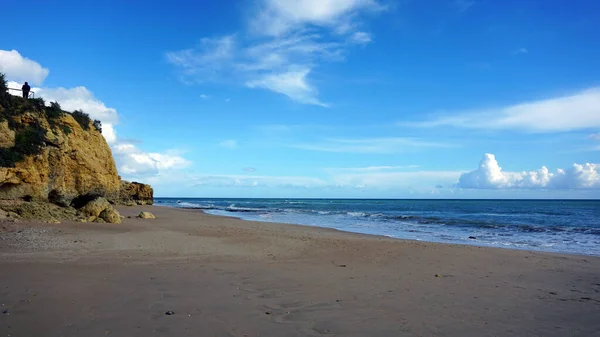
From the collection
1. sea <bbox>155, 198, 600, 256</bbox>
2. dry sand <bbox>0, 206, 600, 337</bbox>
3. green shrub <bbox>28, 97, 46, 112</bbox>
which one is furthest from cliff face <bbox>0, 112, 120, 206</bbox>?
sea <bbox>155, 198, 600, 256</bbox>

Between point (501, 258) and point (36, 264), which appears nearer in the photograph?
point (36, 264)

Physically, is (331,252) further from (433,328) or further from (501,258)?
(433,328)

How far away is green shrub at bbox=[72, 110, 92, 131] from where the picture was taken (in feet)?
92.4

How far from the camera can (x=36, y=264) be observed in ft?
26.7

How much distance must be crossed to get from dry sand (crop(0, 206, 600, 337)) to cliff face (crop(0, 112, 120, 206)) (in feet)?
26.6

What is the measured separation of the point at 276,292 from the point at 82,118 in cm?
2774

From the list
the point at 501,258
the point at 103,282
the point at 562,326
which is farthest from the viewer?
the point at 501,258

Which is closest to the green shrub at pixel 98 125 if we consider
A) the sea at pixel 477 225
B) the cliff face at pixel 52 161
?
the cliff face at pixel 52 161

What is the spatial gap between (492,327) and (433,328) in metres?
0.92

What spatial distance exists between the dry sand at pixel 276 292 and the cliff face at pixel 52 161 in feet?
26.6

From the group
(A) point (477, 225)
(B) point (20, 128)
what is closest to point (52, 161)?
(B) point (20, 128)

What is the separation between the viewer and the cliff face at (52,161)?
62.7ft

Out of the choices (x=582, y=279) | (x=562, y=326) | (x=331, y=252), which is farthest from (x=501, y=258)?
(x=562, y=326)

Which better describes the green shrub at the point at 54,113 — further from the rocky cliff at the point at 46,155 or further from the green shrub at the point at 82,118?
the green shrub at the point at 82,118
